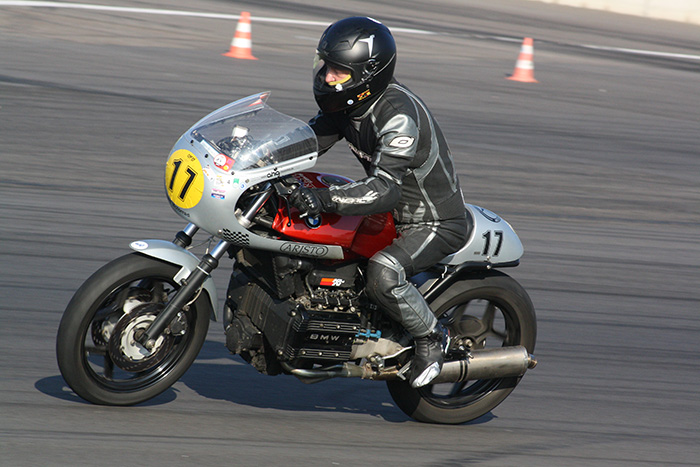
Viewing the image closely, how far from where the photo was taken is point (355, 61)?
427cm

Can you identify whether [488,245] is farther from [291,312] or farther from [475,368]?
[291,312]

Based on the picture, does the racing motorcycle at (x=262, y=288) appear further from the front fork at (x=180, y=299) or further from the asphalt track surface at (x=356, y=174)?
the asphalt track surface at (x=356, y=174)

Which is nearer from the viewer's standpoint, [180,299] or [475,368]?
[180,299]

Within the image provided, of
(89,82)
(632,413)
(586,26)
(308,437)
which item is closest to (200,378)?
(308,437)

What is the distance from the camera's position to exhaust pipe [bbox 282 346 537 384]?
463 cm

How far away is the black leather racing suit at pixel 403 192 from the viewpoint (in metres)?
4.26

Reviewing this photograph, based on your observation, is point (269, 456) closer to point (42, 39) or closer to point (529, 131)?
point (529, 131)

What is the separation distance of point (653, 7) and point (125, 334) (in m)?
26.7

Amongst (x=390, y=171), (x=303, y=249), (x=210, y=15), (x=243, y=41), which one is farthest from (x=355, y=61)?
(x=210, y=15)

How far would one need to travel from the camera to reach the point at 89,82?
12.0 meters

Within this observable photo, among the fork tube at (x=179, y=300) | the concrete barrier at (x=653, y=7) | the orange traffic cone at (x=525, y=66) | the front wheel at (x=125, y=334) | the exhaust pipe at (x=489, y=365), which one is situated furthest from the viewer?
the concrete barrier at (x=653, y=7)

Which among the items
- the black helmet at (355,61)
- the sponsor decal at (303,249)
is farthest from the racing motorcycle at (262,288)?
the black helmet at (355,61)

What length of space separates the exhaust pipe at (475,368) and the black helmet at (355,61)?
1238 millimetres

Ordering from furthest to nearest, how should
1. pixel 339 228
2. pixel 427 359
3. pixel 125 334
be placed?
pixel 427 359 → pixel 339 228 → pixel 125 334
